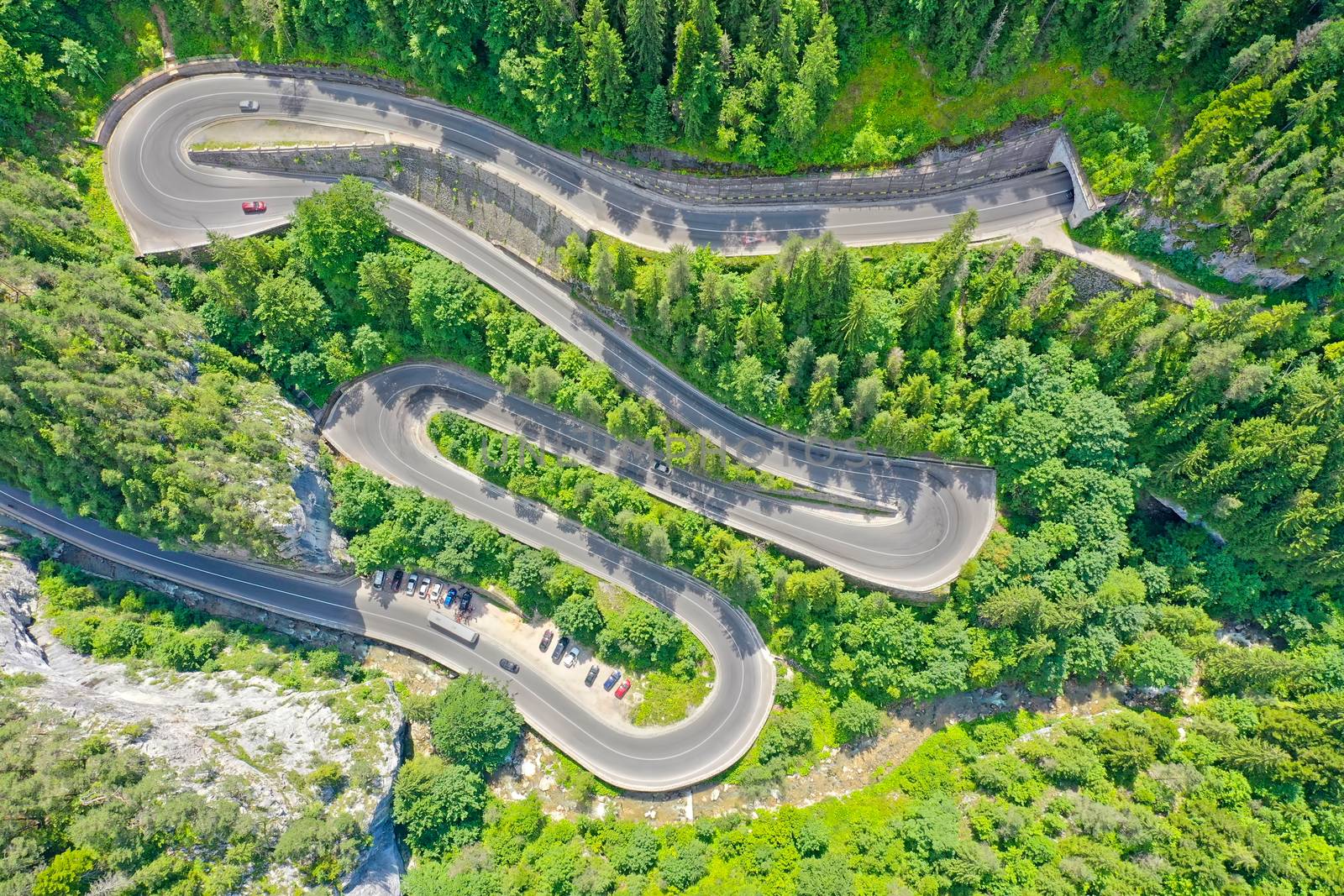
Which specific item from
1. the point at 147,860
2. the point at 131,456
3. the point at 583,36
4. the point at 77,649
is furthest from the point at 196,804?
the point at 583,36

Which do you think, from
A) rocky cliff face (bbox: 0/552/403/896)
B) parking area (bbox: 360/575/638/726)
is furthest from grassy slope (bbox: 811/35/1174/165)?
rocky cliff face (bbox: 0/552/403/896)

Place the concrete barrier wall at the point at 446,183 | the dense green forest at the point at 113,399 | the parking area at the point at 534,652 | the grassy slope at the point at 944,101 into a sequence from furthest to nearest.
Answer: the parking area at the point at 534,652, the concrete barrier wall at the point at 446,183, the grassy slope at the point at 944,101, the dense green forest at the point at 113,399

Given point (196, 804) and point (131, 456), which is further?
point (131, 456)

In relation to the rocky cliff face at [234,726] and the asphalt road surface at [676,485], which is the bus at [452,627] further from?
the asphalt road surface at [676,485]

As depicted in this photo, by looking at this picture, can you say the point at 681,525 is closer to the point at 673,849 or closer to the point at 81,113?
the point at 673,849

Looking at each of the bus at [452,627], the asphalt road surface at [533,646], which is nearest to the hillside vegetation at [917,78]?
the asphalt road surface at [533,646]

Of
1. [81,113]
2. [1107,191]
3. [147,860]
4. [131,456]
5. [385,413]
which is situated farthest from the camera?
[385,413]
